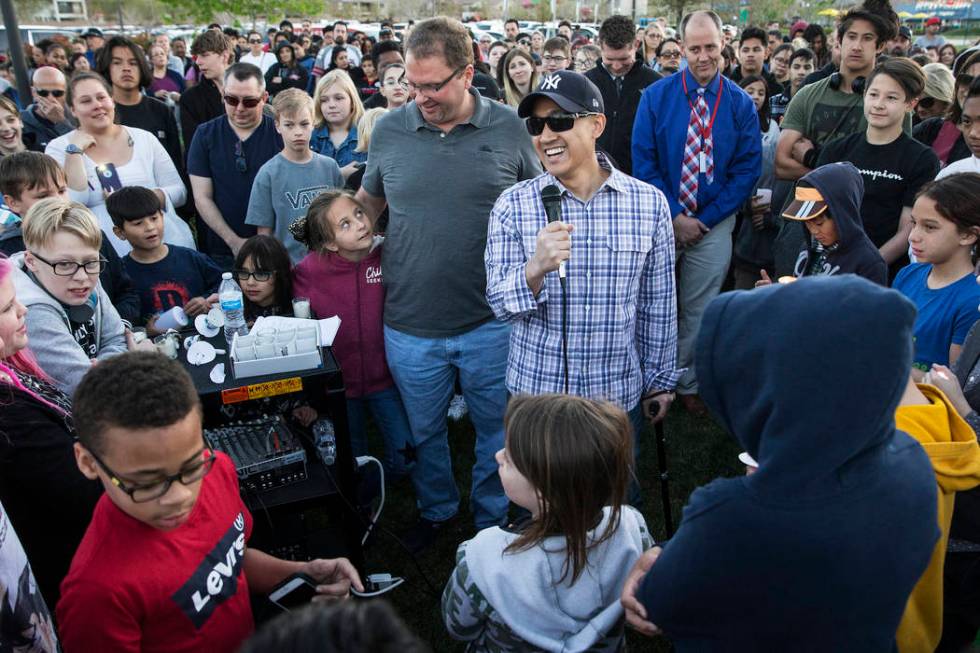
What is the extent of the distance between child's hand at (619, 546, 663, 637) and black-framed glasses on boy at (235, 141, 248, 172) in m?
3.90

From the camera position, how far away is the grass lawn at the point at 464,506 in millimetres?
3078

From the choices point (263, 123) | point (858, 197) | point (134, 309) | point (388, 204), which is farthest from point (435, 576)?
point (263, 123)

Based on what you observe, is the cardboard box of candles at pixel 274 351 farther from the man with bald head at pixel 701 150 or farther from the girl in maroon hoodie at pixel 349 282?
the man with bald head at pixel 701 150

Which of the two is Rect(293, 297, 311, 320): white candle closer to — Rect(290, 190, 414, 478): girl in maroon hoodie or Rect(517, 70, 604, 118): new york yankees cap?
Rect(290, 190, 414, 478): girl in maroon hoodie

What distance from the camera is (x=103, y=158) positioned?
4.45 metres

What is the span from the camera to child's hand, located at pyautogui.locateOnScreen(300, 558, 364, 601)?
2109 mm

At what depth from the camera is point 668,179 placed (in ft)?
14.7

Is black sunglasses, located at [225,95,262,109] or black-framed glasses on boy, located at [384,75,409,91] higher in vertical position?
black-framed glasses on boy, located at [384,75,409,91]

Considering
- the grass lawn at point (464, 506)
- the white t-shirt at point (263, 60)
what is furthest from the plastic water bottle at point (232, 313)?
the white t-shirt at point (263, 60)

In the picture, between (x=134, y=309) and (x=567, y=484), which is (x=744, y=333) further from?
(x=134, y=309)

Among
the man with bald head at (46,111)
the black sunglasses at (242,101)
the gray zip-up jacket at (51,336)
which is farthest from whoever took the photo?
the man with bald head at (46,111)

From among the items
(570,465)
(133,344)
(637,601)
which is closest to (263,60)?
(133,344)

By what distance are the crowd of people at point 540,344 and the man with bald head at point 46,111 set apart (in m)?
0.69

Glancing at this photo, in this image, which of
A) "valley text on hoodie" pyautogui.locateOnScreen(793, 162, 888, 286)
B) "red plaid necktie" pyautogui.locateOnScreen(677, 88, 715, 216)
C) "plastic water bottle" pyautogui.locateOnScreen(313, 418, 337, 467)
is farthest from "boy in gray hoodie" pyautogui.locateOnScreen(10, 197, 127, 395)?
"red plaid necktie" pyautogui.locateOnScreen(677, 88, 715, 216)
